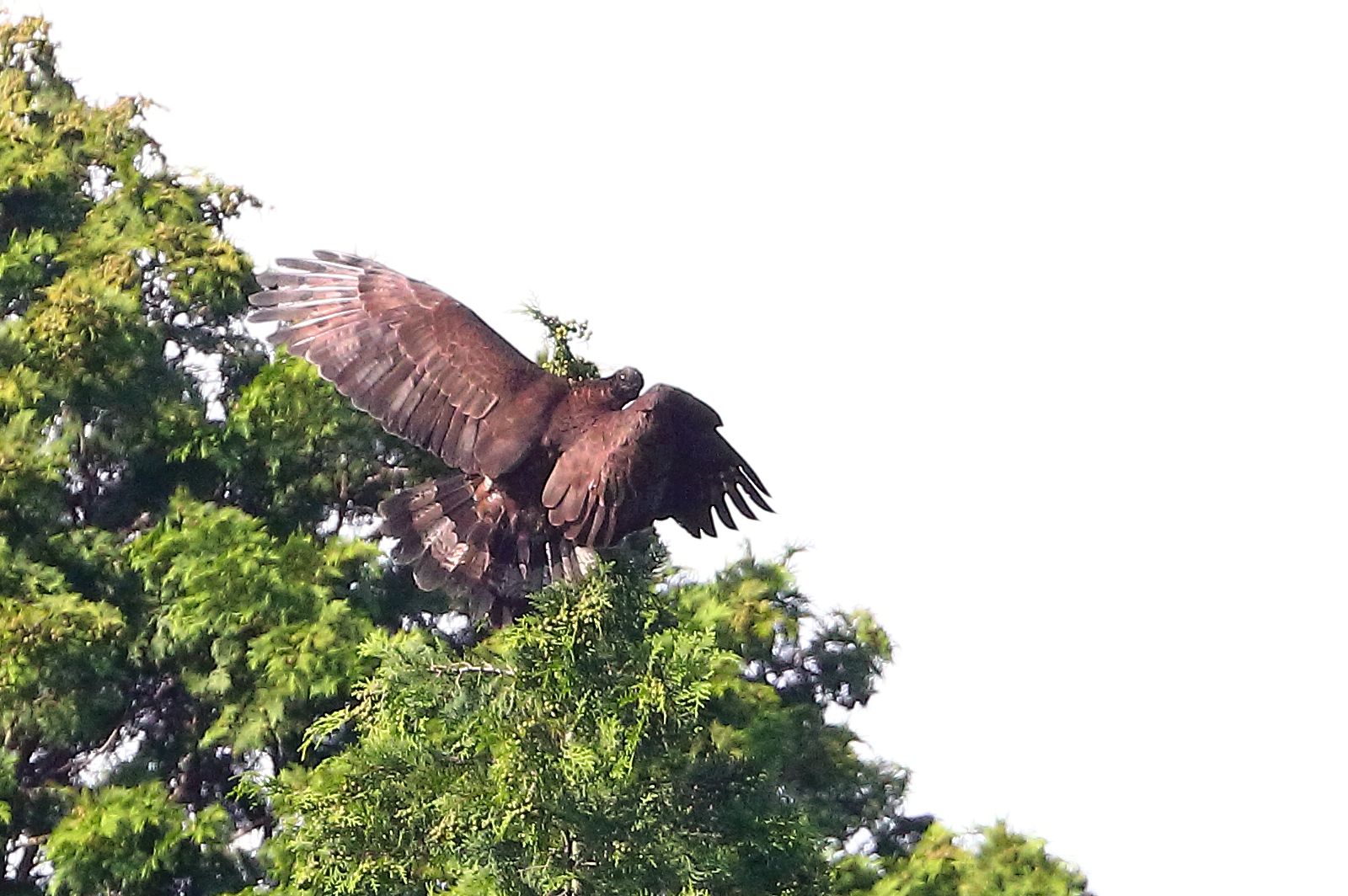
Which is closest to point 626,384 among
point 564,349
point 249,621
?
point 564,349

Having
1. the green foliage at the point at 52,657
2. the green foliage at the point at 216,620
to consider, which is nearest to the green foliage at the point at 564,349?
the green foliage at the point at 216,620

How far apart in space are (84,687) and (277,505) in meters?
1.56

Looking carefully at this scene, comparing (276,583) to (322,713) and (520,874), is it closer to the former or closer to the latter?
(322,713)

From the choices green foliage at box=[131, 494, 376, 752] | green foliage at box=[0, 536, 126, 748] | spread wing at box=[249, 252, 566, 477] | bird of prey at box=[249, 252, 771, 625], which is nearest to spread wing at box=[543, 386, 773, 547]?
bird of prey at box=[249, 252, 771, 625]

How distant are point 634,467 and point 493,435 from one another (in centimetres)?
80

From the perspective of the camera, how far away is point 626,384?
8.09m

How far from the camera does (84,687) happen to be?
10758 mm

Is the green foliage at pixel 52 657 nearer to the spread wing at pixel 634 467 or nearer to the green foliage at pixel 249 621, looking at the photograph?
the green foliage at pixel 249 621

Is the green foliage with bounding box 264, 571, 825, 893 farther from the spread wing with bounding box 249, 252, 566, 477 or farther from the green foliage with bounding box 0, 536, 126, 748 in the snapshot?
the green foliage with bounding box 0, 536, 126, 748

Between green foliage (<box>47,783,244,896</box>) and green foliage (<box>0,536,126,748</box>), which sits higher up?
green foliage (<box>0,536,126,748</box>)

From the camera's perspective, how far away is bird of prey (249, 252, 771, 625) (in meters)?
7.86

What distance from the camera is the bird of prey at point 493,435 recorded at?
25.8 ft

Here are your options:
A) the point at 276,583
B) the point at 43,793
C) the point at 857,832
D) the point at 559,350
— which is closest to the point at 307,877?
the point at 559,350

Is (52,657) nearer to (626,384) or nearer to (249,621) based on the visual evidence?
(249,621)
